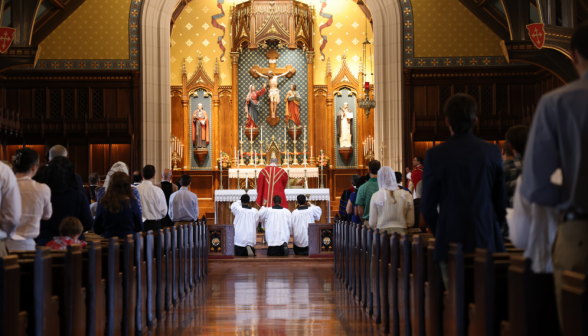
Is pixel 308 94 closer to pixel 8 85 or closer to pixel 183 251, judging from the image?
pixel 8 85

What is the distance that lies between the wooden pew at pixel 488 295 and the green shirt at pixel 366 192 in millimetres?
3932

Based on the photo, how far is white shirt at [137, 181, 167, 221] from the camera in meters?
6.75

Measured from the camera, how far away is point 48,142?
1383 cm

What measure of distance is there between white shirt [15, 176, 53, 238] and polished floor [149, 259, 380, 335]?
1452 millimetres

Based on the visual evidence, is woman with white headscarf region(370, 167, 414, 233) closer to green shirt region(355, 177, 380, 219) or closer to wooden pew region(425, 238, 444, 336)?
green shirt region(355, 177, 380, 219)

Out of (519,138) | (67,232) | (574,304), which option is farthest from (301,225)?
(574,304)

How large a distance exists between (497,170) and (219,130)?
45.7 ft

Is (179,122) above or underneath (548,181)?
above

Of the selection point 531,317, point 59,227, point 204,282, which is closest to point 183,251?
point 204,282

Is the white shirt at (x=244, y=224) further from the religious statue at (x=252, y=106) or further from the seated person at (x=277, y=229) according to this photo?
the religious statue at (x=252, y=106)

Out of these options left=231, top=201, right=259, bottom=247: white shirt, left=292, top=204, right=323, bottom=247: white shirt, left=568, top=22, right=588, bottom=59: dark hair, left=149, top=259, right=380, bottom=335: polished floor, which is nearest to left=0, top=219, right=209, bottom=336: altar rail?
left=149, top=259, right=380, bottom=335: polished floor

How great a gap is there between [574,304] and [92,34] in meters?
Result: 14.1

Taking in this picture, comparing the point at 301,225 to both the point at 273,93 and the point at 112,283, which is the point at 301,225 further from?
the point at 273,93

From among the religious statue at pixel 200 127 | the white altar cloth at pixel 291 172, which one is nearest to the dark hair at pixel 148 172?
the white altar cloth at pixel 291 172
